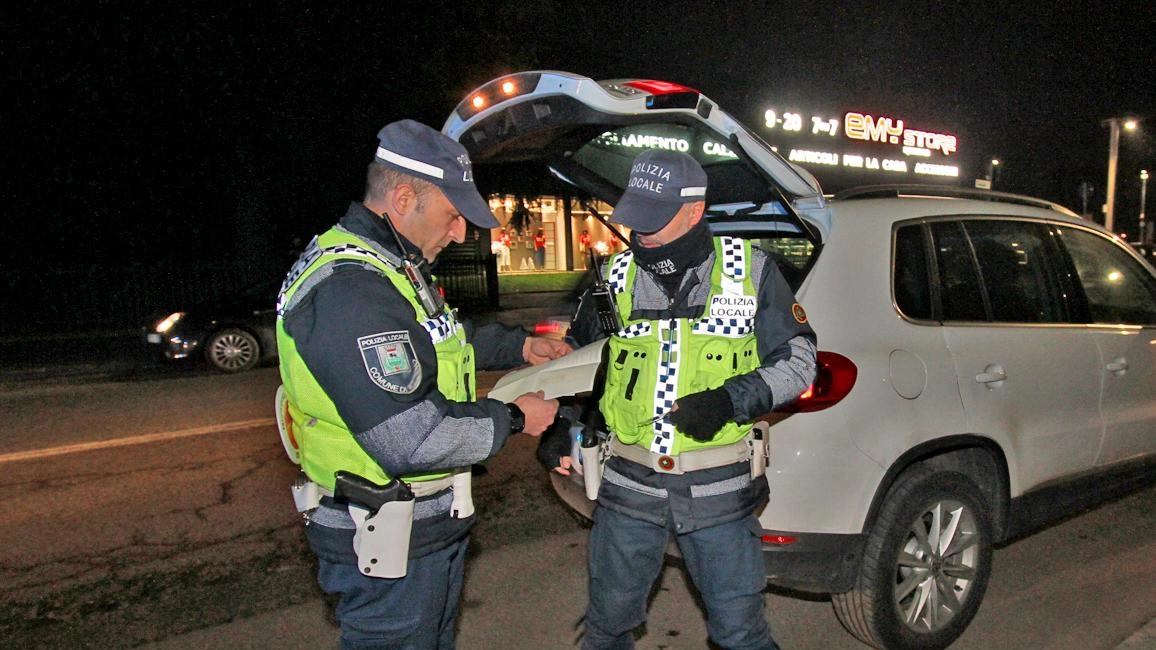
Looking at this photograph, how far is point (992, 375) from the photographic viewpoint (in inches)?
133

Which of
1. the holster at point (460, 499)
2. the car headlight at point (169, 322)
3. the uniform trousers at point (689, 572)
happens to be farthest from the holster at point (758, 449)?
the car headlight at point (169, 322)

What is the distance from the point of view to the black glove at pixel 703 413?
2.38 meters

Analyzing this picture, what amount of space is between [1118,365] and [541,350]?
9.61 ft

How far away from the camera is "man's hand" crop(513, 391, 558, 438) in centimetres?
226

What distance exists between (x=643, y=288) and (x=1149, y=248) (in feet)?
40.2

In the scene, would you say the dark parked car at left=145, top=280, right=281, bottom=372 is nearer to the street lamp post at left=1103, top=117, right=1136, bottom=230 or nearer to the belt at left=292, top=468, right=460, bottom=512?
the belt at left=292, top=468, right=460, bottom=512

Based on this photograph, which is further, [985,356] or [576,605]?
[576,605]

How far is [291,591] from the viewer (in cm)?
401

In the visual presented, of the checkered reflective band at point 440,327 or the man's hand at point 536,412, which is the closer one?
the checkered reflective band at point 440,327

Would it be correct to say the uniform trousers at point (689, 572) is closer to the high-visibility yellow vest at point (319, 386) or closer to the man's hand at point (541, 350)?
the man's hand at point (541, 350)

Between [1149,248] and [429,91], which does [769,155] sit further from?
[429,91]

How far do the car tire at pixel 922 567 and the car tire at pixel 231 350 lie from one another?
906 centimetres

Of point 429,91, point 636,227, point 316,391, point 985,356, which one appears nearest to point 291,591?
point 316,391

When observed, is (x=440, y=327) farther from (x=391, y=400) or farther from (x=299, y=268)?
(x=299, y=268)
